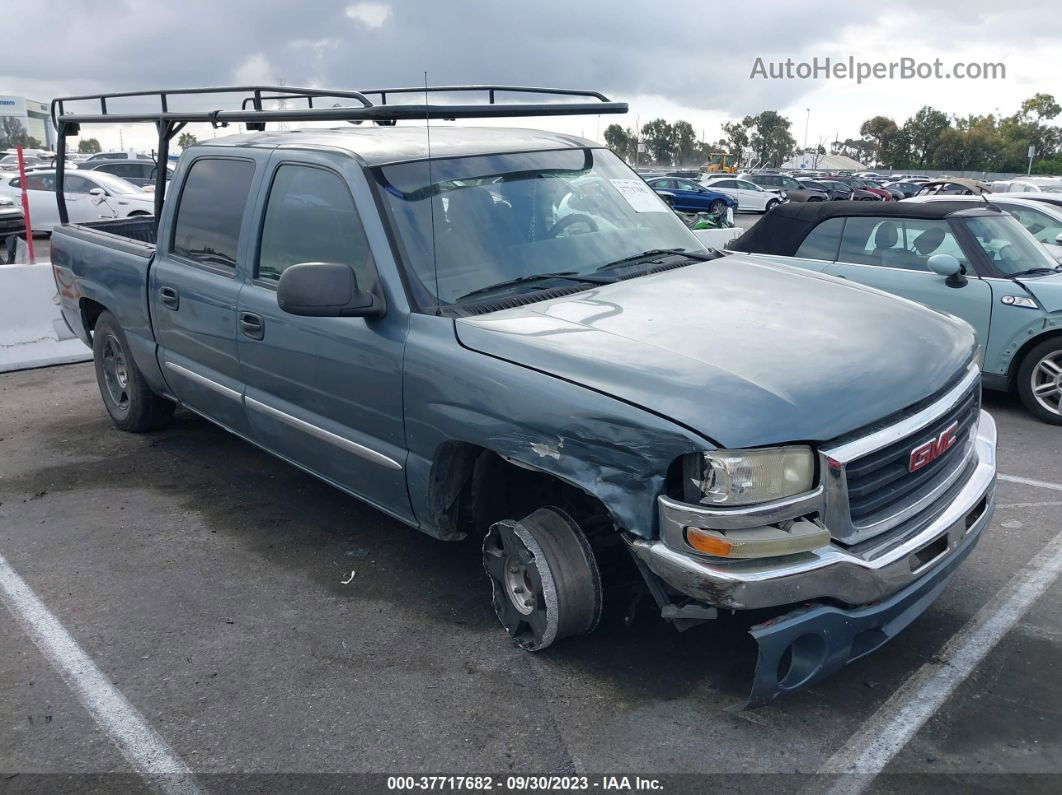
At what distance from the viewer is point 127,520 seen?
15.9ft

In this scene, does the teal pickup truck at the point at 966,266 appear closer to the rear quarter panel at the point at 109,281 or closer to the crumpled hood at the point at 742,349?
the crumpled hood at the point at 742,349

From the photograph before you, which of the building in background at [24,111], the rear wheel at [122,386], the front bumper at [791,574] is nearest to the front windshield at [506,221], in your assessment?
the front bumper at [791,574]

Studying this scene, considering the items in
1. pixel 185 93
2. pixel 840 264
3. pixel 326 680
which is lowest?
pixel 326 680

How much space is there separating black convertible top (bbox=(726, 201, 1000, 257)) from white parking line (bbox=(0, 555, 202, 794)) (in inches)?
245

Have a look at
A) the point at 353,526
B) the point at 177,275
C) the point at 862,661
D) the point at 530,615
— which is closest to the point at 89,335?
the point at 177,275

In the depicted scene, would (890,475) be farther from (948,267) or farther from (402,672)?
(948,267)

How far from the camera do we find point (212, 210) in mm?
4699

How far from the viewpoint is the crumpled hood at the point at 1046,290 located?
644 cm

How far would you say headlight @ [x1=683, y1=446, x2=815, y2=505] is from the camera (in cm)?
264

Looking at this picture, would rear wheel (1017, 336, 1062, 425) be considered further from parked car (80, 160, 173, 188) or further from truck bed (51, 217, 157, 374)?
parked car (80, 160, 173, 188)

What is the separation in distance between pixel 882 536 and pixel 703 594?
25.6 inches

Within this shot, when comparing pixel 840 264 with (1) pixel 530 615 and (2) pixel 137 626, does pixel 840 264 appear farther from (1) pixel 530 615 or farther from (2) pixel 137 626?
(2) pixel 137 626

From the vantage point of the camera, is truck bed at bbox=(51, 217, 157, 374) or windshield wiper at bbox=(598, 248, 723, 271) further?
truck bed at bbox=(51, 217, 157, 374)

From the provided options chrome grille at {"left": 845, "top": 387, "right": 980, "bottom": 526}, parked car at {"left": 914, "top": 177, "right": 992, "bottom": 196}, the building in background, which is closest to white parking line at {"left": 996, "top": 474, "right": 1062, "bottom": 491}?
chrome grille at {"left": 845, "top": 387, "right": 980, "bottom": 526}
